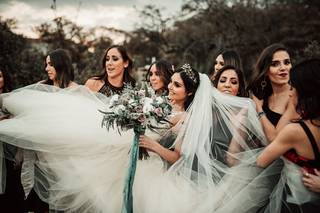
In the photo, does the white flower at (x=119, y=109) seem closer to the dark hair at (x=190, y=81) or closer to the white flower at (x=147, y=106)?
the white flower at (x=147, y=106)

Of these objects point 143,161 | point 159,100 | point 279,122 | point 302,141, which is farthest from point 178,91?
point 302,141

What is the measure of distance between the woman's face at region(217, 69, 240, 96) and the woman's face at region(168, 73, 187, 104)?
728 millimetres

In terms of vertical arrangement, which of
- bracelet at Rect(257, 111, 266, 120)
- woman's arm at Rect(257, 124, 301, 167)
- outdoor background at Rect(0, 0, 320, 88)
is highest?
outdoor background at Rect(0, 0, 320, 88)

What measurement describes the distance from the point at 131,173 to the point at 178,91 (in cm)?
122

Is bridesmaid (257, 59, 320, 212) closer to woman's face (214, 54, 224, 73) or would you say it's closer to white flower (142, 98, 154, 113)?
white flower (142, 98, 154, 113)

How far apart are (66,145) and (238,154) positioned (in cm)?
204

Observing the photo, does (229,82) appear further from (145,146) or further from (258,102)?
(145,146)

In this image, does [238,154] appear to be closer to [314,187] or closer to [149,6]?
[314,187]

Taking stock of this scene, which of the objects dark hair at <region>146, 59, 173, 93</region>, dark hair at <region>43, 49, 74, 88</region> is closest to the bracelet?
dark hair at <region>146, 59, 173, 93</region>

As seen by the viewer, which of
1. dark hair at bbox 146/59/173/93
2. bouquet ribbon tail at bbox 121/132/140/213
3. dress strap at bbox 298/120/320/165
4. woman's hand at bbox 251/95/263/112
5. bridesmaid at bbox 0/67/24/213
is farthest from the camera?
dark hair at bbox 146/59/173/93

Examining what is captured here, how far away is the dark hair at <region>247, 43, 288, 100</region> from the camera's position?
4266mm

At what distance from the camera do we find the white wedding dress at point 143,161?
346 centimetres

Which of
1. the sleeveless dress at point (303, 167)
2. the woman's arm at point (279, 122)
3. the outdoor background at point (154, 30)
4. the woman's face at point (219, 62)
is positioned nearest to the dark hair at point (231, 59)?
the woman's face at point (219, 62)

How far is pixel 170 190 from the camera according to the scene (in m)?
3.63
